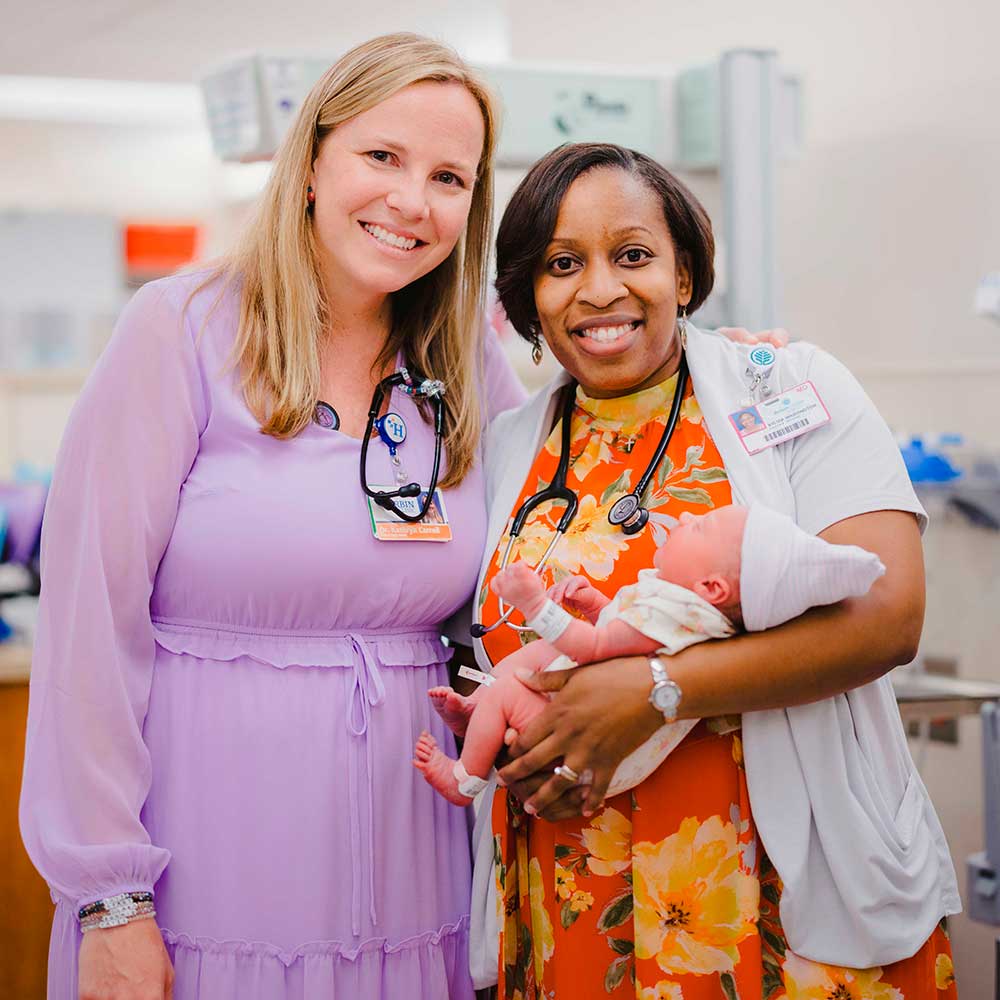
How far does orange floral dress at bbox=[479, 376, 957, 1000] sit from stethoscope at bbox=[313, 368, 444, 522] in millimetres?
154

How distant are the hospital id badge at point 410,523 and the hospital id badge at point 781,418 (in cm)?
44

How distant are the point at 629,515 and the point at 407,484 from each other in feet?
1.12

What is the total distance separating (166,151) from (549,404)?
22.2 feet

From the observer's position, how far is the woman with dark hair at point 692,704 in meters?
1.46

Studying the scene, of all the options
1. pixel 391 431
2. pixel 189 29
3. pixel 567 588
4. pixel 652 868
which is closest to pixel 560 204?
pixel 391 431

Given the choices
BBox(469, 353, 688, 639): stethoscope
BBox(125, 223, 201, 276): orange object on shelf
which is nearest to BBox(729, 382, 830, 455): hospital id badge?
BBox(469, 353, 688, 639): stethoscope

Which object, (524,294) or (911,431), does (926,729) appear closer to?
(911,431)

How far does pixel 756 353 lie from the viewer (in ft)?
5.49

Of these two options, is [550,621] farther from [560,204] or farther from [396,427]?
[560,204]

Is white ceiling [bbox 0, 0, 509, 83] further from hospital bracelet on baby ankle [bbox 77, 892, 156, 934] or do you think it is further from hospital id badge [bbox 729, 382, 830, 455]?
hospital bracelet on baby ankle [bbox 77, 892, 156, 934]

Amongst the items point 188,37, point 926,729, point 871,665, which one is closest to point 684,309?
point 871,665

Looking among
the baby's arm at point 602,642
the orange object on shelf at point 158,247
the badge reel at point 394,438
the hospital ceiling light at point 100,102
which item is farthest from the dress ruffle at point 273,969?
the orange object on shelf at point 158,247

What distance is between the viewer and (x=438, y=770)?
5.31 ft

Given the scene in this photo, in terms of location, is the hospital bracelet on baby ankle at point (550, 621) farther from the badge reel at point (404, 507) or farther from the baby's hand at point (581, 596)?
the badge reel at point (404, 507)
